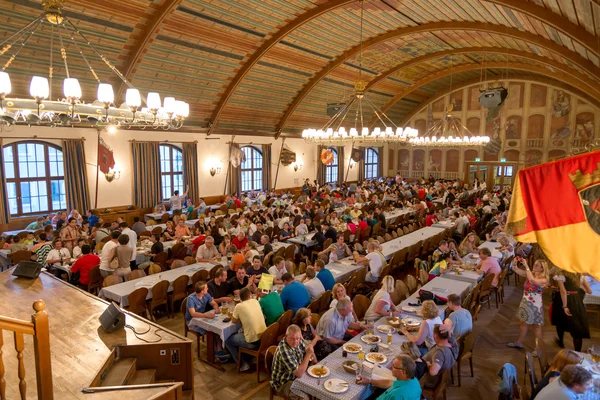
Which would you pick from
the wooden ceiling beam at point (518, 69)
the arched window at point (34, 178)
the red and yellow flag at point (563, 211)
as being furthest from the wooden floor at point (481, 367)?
the wooden ceiling beam at point (518, 69)

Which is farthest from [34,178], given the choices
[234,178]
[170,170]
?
[234,178]

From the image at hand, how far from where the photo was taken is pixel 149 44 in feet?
38.7

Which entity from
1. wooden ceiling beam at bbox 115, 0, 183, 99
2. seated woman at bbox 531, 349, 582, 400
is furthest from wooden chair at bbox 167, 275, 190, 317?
wooden ceiling beam at bbox 115, 0, 183, 99

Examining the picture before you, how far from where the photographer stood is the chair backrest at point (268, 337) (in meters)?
5.28

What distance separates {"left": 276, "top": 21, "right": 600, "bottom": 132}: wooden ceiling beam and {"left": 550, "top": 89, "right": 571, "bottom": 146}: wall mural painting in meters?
13.9

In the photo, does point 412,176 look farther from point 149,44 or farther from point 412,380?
point 412,380

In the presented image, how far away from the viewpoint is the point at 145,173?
15.3 m

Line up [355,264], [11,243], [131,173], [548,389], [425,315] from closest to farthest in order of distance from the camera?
1. [548,389]
2. [425,315]
3. [355,264]
4. [11,243]
5. [131,173]

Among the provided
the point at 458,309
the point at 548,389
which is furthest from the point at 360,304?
the point at 548,389

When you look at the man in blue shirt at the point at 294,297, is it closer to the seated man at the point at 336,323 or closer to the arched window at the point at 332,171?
the seated man at the point at 336,323

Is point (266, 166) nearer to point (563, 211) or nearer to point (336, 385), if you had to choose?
point (336, 385)

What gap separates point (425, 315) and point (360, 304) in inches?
59.6

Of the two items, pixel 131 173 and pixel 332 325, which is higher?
pixel 131 173

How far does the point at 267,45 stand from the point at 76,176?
8130 millimetres
